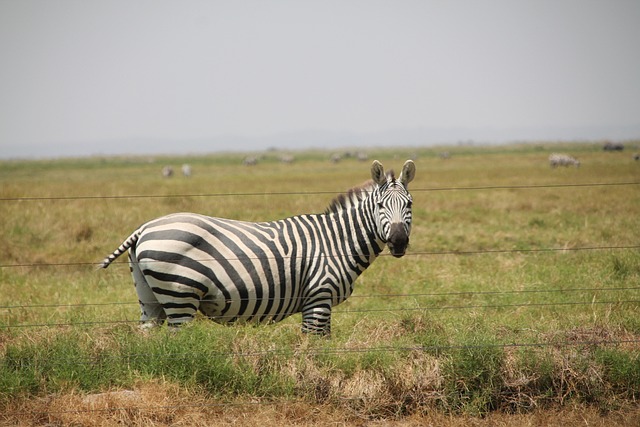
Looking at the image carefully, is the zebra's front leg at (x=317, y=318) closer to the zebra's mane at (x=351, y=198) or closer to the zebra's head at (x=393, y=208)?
the zebra's head at (x=393, y=208)

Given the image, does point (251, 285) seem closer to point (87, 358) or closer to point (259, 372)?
point (259, 372)

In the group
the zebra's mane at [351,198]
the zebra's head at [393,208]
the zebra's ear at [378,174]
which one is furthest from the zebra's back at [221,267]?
the zebra's ear at [378,174]

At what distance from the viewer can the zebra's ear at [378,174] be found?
634 cm

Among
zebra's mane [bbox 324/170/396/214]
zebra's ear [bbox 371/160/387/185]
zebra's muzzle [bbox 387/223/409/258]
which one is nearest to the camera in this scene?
zebra's muzzle [bbox 387/223/409/258]

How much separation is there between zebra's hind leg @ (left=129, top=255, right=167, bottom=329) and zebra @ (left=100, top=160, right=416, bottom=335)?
0.03 feet

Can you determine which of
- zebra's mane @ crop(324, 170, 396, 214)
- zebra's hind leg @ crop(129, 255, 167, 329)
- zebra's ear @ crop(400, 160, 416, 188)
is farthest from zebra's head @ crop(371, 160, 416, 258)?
zebra's hind leg @ crop(129, 255, 167, 329)

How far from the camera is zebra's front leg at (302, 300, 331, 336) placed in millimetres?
6180

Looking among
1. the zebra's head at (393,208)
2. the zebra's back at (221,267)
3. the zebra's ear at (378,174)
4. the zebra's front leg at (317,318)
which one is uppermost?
the zebra's ear at (378,174)

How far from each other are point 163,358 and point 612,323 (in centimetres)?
490

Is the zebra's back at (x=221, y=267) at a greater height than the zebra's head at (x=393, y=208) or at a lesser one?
lesser

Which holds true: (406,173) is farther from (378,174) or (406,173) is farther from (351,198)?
(351,198)

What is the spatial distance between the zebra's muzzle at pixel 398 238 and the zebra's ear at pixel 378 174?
0.65m

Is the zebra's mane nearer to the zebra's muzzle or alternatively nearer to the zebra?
the zebra

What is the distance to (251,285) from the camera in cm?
604
